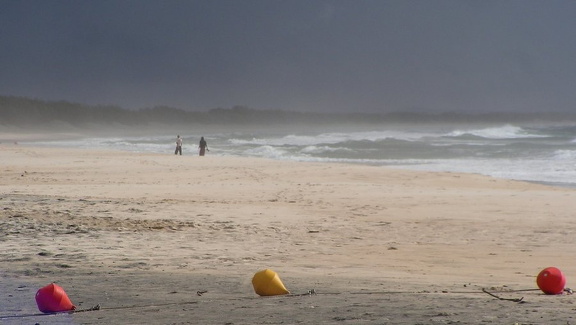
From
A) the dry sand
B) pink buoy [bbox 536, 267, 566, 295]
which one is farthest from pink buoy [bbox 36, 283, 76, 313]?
pink buoy [bbox 536, 267, 566, 295]

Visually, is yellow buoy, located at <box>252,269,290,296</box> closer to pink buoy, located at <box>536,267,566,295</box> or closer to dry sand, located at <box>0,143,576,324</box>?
dry sand, located at <box>0,143,576,324</box>

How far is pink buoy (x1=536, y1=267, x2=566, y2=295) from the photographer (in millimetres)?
6785

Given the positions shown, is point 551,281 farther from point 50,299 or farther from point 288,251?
point 50,299

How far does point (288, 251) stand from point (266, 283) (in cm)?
305

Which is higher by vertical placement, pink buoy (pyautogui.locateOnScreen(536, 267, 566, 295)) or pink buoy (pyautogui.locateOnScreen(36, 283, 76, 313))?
pink buoy (pyautogui.locateOnScreen(536, 267, 566, 295))

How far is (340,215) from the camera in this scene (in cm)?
1420

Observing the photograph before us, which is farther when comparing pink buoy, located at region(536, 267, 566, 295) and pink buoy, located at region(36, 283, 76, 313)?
pink buoy, located at region(536, 267, 566, 295)

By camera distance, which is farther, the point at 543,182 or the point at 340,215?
the point at 543,182

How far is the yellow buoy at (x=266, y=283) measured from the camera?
6770mm

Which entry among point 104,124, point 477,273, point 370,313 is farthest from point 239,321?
point 104,124

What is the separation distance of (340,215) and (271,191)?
4.89 meters

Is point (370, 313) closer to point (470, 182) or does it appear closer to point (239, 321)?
point (239, 321)

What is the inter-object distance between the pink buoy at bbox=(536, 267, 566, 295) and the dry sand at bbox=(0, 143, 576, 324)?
16cm

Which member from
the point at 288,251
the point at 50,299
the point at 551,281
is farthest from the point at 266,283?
the point at 288,251
